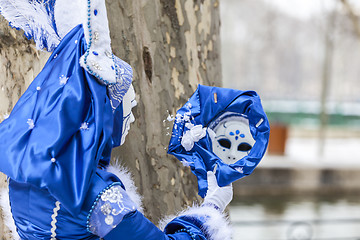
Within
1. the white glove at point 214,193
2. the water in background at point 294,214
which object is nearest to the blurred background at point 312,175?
the water in background at point 294,214

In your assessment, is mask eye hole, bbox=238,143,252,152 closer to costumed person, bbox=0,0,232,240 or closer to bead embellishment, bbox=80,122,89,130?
costumed person, bbox=0,0,232,240

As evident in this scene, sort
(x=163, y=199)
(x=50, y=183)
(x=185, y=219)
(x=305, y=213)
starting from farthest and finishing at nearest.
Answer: (x=305, y=213)
(x=163, y=199)
(x=185, y=219)
(x=50, y=183)

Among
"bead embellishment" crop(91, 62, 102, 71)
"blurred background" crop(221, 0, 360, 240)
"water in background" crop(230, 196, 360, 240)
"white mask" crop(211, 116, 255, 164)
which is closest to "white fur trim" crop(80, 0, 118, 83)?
"bead embellishment" crop(91, 62, 102, 71)

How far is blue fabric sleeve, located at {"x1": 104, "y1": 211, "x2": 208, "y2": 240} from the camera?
1.04 meters

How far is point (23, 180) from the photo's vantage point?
99cm

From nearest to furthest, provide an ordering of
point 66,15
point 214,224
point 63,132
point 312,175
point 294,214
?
point 63,132 → point 66,15 → point 214,224 → point 294,214 → point 312,175

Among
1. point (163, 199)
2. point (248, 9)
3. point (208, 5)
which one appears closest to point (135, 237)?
point (163, 199)

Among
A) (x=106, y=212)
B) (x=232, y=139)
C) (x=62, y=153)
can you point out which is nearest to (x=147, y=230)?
(x=106, y=212)

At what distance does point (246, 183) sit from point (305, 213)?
3.80 ft

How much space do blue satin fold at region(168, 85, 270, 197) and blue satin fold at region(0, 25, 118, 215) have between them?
0.32 meters

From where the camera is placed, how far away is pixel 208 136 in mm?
1304

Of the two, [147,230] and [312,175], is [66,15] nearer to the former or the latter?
[147,230]

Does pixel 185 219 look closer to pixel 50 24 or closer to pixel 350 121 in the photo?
pixel 50 24

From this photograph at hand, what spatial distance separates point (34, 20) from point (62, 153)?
0.34 meters
